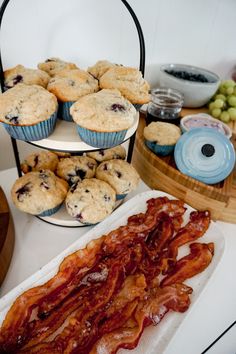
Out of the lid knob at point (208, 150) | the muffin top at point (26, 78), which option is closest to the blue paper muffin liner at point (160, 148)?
the lid knob at point (208, 150)

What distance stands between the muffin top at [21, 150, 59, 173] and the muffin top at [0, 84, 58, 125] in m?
0.28

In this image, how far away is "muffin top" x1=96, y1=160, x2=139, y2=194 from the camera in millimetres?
841

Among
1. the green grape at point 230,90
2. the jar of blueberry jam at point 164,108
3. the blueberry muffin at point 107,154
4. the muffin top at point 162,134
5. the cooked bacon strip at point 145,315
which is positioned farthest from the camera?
the green grape at point 230,90

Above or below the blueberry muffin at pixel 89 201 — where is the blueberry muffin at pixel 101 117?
above

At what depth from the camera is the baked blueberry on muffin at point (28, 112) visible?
24.1 inches

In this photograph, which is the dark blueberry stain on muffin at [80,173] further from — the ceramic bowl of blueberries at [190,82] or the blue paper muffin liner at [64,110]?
the ceramic bowl of blueberries at [190,82]

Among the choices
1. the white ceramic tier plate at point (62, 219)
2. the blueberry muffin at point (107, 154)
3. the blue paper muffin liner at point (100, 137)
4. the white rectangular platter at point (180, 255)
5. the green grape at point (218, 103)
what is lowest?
the white ceramic tier plate at point (62, 219)

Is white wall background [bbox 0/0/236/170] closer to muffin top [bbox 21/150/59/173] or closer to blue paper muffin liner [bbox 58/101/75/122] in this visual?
muffin top [bbox 21/150/59/173]

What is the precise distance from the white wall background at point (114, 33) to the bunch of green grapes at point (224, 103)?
283mm

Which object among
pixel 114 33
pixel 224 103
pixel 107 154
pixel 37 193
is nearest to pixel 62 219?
pixel 37 193

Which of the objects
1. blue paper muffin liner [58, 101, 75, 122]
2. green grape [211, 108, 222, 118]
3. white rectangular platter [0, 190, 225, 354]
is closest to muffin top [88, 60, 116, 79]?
blue paper muffin liner [58, 101, 75, 122]

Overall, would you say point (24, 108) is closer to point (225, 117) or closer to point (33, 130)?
point (33, 130)

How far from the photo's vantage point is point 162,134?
105 cm

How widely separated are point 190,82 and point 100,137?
102 centimetres
